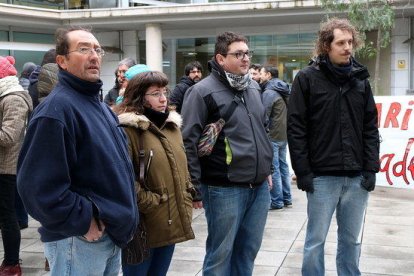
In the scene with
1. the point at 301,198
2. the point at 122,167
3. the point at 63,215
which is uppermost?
the point at 122,167

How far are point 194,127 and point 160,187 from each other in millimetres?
641

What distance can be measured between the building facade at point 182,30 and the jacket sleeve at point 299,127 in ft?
39.0

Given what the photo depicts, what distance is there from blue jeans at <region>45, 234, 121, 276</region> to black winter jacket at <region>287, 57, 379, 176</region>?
5.55ft

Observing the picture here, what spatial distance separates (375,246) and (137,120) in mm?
3583

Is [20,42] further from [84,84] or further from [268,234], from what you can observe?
[84,84]

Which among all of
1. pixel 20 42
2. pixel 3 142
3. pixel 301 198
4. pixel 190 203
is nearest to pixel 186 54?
pixel 20 42

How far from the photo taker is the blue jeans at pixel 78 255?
253 centimetres

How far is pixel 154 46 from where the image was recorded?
17156 mm

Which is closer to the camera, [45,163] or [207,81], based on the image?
[45,163]

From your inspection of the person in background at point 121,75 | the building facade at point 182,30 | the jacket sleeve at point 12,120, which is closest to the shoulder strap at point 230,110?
the jacket sleeve at point 12,120

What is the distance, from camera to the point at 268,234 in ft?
20.2

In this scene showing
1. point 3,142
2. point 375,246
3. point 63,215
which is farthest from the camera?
point 375,246

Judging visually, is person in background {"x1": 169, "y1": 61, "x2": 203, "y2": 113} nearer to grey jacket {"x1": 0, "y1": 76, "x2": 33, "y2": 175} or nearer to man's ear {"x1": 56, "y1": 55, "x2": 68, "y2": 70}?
grey jacket {"x1": 0, "y1": 76, "x2": 33, "y2": 175}

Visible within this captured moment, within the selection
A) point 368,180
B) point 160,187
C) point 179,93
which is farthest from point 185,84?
point 160,187
